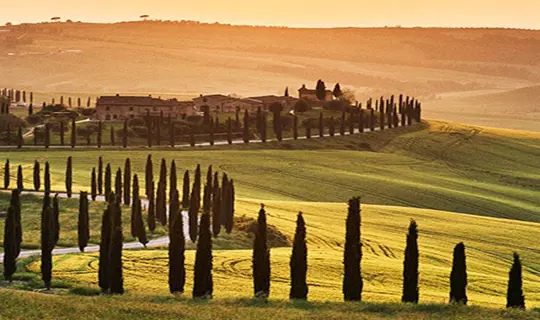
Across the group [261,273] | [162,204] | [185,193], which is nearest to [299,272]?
[261,273]

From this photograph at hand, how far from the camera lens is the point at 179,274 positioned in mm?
57062

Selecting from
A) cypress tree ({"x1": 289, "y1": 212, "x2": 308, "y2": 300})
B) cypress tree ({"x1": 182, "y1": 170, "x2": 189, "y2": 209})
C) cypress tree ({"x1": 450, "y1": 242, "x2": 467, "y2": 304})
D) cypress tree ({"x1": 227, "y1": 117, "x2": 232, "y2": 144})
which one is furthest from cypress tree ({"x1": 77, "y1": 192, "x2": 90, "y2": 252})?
cypress tree ({"x1": 227, "y1": 117, "x2": 232, "y2": 144})

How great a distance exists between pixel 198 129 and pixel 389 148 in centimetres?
2887

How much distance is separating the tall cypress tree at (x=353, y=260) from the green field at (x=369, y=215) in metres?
1.04

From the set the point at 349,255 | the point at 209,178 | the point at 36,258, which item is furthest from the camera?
the point at 209,178

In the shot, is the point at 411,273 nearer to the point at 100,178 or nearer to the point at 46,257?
the point at 46,257

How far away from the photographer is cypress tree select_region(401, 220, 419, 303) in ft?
178

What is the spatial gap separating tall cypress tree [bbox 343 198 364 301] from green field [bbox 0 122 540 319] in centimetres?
104

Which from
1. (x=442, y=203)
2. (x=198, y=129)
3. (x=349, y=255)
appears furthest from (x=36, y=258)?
(x=198, y=129)

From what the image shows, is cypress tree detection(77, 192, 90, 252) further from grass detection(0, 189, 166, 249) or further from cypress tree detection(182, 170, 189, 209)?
cypress tree detection(182, 170, 189, 209)

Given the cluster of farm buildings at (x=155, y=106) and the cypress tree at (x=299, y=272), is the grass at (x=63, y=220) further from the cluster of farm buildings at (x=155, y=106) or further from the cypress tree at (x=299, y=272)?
the cluster of farm buildings at (x=155, y=106)

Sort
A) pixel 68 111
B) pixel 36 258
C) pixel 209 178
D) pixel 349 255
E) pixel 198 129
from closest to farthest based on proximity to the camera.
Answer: pixel 349 255 → pixel 36 258 → pixel 209 178 → pixel 198 129 → pixel 68 111

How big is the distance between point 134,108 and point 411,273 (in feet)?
423

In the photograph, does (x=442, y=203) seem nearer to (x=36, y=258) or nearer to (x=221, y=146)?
(x=221, y=146)
